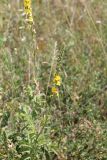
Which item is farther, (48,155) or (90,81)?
(90,81)

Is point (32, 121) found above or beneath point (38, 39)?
beneath

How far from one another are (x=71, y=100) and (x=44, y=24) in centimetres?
114

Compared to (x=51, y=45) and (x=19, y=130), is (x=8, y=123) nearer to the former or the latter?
(x=19, y=130)

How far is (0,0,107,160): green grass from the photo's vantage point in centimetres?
220

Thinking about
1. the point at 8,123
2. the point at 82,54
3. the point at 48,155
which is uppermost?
the point at 82,54

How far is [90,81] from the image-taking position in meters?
3.01

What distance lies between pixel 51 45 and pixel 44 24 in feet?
1.43

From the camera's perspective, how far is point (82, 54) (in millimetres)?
3281

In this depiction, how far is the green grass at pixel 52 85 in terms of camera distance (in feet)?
7.20

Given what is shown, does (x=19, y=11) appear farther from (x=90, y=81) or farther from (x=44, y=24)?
(x=90, y=81)

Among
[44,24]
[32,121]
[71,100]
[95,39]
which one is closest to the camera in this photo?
[32,121]

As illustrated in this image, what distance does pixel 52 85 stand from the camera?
2.58 meters

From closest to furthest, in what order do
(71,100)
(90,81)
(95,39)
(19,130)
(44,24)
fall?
(19,130) < (71,100) < (90,81) < (95,39) < (44,24)

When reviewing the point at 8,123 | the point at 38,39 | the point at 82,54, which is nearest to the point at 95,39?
the point at 82,54
